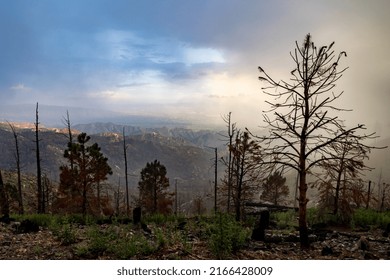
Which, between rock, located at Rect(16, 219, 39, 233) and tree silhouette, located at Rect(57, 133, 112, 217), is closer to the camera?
rock, located at Rect(16, 219, 39, 233)

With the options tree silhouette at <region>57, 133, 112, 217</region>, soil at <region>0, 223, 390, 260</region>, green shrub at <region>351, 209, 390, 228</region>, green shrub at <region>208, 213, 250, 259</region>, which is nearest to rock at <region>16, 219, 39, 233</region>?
soil at <region>0, 223, 390, 260</region>

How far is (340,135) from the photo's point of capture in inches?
241

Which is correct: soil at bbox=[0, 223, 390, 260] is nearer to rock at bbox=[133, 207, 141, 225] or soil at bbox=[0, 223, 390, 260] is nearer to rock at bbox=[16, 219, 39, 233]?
rock at bbox=[16, 219, 39, 233]

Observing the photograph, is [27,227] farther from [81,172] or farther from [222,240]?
[81,172]

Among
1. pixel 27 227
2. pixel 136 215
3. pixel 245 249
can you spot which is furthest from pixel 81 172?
pixel 245 249

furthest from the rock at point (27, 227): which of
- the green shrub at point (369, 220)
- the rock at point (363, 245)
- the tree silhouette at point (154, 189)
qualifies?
the tree silhouette at point (154, 189)

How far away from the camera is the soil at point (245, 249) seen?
220 inches

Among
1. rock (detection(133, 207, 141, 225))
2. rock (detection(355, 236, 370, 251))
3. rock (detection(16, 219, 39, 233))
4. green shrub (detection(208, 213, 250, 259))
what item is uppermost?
green shrub (detection(208, 213, 250, 259))

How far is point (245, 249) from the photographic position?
20.6 ft

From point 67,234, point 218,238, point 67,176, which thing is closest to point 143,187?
point 67,176

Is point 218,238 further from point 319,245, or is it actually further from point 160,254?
point 319,245

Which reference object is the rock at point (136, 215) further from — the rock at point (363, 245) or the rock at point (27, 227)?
the rock at point (363, 245)

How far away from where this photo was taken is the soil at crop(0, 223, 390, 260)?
18.4 feet
